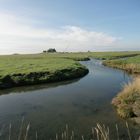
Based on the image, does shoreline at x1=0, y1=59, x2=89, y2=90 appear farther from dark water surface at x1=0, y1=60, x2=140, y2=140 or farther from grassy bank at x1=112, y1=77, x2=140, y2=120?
grassy bank at x1=112, y1=77, x2=140, y2=120

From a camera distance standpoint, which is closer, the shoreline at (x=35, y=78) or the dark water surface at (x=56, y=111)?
the dark water surface at (x=56, y=111)

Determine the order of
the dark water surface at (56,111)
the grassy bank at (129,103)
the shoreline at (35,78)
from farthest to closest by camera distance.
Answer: the shoreline at (35,78), the grassy bank at (129,103), the dark water surface at (56,111)

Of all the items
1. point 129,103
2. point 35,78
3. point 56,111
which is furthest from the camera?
point 35,78

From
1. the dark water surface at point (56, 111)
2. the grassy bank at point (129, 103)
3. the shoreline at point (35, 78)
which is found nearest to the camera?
the dark water surface at point (56, 111)

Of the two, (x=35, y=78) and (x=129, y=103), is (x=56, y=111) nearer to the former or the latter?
(x=129, y=103)

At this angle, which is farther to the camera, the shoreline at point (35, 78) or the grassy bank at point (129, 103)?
the shoreline at point (35, 78)

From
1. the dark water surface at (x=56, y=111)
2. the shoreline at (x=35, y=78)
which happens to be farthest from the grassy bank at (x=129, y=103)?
the shoreline at (x=35, y=78)

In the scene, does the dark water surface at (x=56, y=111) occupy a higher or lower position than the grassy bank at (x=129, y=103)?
lower

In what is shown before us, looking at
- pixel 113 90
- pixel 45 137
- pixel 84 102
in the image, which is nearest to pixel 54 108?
pixel 84 102

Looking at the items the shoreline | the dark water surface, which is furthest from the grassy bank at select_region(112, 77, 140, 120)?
the shoreline

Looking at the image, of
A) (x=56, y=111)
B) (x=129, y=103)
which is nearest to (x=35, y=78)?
(x=56, y=111)

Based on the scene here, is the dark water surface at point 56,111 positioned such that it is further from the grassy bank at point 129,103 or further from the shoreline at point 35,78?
the shoreline at point 35,78

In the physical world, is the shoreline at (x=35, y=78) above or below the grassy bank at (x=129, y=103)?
below

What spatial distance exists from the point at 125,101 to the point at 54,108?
5858mm
